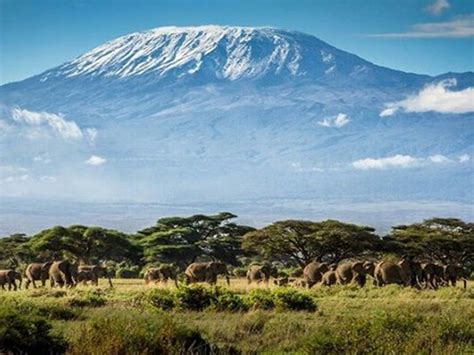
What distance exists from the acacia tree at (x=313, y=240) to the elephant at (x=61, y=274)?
16951 mm

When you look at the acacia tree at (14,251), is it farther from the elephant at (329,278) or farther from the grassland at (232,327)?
the grassland at (232,327)

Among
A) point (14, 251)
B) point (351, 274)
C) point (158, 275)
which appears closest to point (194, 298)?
point (351, 274)

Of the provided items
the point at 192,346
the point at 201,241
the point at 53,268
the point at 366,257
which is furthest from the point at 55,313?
the point at 201,241

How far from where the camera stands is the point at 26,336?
1562 cm

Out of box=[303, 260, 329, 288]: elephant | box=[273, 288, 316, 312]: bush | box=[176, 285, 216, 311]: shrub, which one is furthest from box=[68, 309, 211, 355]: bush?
box=[303, 260, 329, 288]: elephant


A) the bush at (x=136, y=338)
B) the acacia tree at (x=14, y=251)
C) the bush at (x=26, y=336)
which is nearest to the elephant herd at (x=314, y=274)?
the bush at (x=26, y=336)

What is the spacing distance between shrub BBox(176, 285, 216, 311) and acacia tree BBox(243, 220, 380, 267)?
26.4m

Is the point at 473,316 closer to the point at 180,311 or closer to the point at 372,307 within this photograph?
the point at 372,307

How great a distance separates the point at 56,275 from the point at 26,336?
20.1 metres

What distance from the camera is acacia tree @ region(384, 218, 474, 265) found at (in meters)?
50.9

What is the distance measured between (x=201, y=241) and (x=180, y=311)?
38.9 m

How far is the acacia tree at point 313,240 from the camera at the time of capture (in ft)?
162

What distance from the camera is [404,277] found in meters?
33.9

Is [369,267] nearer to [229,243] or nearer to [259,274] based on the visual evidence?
[259,274]
